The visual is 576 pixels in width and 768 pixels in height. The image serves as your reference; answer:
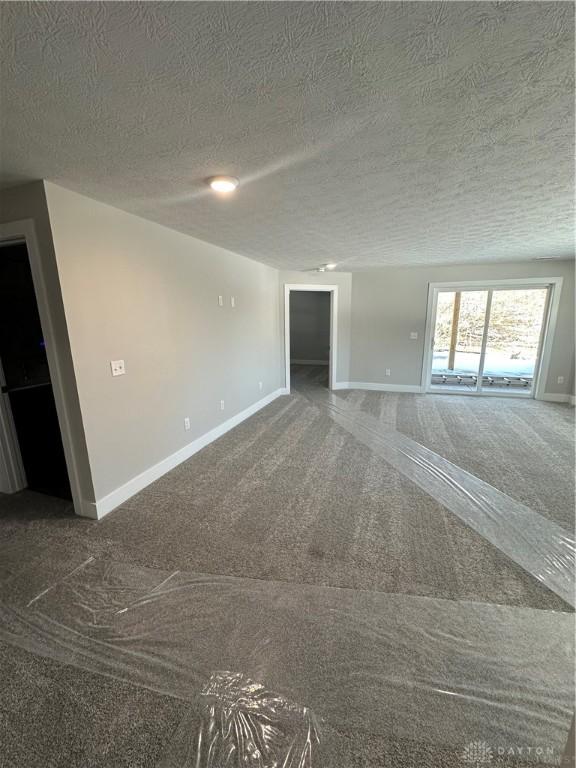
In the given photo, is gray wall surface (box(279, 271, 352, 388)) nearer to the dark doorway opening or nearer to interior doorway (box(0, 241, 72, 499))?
the dark doorway opening

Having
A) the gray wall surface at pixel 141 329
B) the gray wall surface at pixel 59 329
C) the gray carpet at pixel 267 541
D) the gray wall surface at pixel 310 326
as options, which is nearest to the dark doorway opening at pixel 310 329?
the gray wall surface at pixel 310 326

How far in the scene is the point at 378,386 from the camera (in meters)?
6.21

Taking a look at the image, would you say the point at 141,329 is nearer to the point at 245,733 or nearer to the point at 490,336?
the point at 245,733

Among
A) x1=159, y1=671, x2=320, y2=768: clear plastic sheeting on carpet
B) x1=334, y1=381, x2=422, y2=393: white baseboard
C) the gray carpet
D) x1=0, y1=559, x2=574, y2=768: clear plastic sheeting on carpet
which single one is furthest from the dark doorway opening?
x1=159, y1=671, x2=320, y2=768: clear plastic sheeting on carpet

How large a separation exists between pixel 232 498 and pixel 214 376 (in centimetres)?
163

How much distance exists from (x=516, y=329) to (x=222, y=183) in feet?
18.6

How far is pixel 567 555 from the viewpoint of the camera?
1.97 metres

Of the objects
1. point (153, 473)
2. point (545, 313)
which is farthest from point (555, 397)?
point (153, 473)

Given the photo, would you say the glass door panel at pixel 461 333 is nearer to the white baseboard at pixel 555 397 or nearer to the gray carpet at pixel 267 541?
the white baseboard at pixel 555 397

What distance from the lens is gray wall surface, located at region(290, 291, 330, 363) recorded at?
30.2 ft

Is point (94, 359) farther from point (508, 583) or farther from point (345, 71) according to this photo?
point (508, 583)

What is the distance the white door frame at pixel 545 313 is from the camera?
5.07m

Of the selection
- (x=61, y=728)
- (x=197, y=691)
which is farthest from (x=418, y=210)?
(x=61, y=728)

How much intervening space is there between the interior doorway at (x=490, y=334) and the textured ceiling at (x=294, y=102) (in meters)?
3.39
